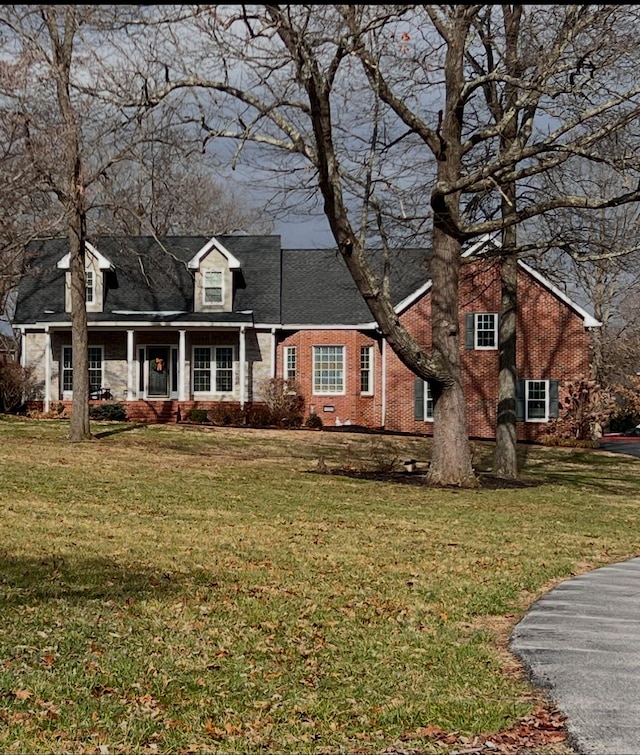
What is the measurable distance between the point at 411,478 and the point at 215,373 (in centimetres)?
1507

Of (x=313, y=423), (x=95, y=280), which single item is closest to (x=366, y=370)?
(x=313, y=423)

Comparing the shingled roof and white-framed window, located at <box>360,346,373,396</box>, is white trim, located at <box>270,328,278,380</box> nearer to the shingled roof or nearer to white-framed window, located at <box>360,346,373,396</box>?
the shingled roof

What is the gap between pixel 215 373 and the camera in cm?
3338

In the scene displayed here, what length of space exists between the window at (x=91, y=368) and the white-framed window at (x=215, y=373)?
10.4 ft

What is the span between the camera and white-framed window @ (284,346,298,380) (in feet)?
109

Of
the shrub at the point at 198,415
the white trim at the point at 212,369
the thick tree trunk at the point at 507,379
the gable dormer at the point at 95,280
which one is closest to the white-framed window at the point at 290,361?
the white trim at the point at 212,369

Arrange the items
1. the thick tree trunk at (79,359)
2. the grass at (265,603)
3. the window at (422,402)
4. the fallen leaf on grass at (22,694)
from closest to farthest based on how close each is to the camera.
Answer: the grass at (265,603), the fallen leaf on grass at (22,694), the thick tree trunk at (79,359), the window at (422,402)

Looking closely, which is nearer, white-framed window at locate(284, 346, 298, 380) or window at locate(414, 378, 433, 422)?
window at locate(414, 378, 433, 422)

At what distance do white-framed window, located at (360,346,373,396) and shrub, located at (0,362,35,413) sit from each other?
1058 centimetres

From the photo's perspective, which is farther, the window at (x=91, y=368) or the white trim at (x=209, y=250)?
the window at (x=91, y=368)

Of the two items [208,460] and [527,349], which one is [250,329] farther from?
[208,460]

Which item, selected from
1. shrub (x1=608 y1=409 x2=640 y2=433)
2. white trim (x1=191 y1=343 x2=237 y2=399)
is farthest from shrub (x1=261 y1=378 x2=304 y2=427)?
shrub (x1=608 y1=409 x2=640 y2=433)

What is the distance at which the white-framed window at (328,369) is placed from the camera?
108 feet

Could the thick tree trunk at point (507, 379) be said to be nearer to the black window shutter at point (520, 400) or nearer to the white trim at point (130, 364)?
the black window shutter at point (520, 400)
